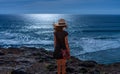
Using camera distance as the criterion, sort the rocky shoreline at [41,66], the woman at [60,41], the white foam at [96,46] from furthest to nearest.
A: the white foam at [96,46]
the rocky shoreline at [41,66]
the woman at [60,41]

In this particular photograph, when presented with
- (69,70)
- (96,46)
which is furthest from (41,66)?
(96,46)

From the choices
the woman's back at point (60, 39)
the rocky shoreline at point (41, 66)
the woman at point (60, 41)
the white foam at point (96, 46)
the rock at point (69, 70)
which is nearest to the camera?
the woman at point (60, 41)

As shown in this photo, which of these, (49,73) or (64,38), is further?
(49,73)

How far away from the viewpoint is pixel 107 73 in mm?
A: 22688

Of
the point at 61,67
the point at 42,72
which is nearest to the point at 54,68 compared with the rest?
the point at 42,72

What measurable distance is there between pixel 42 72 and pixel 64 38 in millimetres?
7915

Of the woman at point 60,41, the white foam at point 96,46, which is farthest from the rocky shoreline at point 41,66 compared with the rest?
the white foam at point 96,46

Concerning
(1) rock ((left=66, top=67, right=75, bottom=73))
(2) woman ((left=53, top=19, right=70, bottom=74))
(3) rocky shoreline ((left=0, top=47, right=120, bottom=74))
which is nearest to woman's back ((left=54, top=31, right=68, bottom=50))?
(2) woman ((left=53, top=19, right=70, bottom=74))

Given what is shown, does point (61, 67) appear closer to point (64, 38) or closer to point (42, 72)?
point (64, 38)

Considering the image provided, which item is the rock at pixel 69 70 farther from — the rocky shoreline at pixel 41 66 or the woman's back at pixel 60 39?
the woman's back at pixel 60 39

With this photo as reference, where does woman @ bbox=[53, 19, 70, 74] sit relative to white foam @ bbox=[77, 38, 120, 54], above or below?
above

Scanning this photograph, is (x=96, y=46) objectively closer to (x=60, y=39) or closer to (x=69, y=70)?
(x=69, y=70)

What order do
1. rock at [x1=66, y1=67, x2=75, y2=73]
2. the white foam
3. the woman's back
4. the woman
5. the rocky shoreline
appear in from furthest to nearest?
the white foam
rock at [x1=66, y1=67, x2=75, y2=73]
the rocky shoreline
the woman's back
the woman

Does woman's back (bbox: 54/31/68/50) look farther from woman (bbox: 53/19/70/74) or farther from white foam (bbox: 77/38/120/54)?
white foam (bbox: 77/38/120/54)
